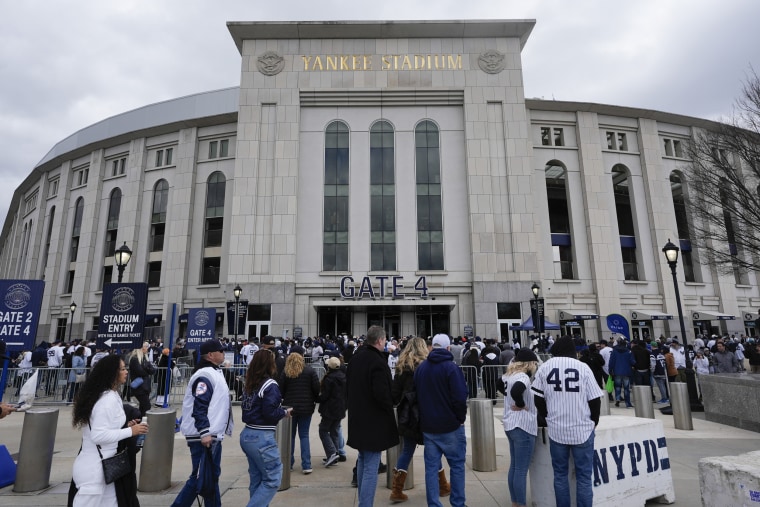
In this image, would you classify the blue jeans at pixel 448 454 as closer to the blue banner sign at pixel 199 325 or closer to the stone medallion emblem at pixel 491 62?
the blue banner sign at pixel 199 325

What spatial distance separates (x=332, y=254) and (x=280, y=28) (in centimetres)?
1846

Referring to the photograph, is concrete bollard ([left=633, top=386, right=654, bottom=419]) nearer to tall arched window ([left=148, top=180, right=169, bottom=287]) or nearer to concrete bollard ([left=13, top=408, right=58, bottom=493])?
concrete bollard ([left=13, top=408, right=58, bottom=493])

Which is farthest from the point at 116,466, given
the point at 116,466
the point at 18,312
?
the point at 18,312

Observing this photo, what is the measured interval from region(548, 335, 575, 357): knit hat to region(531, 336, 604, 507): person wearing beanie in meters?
0.07

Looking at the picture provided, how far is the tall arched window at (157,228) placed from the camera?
1511 inches

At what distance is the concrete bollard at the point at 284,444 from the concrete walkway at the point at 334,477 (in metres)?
0.14

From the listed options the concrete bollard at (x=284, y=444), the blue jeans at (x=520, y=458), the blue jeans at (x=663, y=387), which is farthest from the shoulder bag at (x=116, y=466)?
the blue jeans at (x=663, y=387)

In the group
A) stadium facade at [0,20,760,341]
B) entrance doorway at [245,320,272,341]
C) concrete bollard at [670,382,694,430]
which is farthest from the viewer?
stadium facade at [0,20,760,341]

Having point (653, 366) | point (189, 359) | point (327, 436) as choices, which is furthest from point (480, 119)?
point (327, 436)

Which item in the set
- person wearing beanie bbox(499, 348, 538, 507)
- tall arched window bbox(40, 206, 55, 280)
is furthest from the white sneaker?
tall arched window bbox(40, 206, 55, 280)

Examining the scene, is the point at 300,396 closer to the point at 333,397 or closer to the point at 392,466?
the point at 333,397

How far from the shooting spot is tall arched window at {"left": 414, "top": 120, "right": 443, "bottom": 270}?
32281 mm

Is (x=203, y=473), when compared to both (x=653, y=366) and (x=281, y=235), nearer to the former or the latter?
(x=653, y=366)

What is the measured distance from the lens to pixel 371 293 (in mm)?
30734
